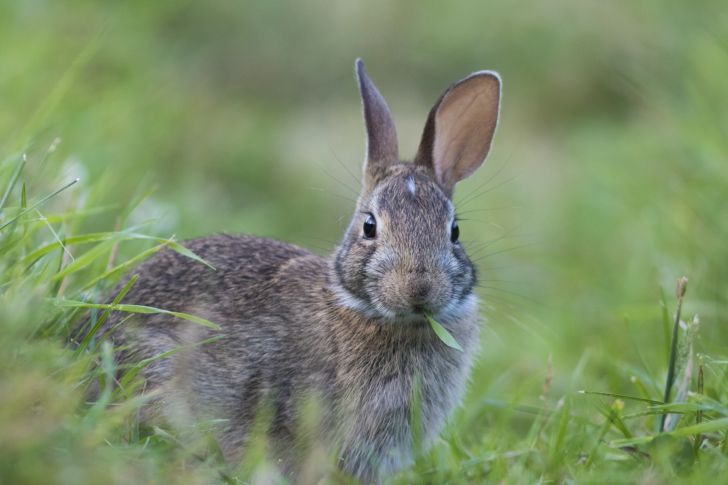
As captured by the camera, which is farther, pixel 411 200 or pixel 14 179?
pixel 411 200

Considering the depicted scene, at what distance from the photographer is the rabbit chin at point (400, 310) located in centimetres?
437

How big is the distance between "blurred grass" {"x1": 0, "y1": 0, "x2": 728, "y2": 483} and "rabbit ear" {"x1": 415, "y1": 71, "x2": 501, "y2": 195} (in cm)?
49

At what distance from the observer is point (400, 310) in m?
4.32

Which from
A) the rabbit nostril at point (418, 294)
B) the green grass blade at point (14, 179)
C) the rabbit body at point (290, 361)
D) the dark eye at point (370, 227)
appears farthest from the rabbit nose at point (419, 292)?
the green grass blade at point (14, 179)

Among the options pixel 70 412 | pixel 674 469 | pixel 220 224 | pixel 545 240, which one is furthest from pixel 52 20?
pixel 674 469

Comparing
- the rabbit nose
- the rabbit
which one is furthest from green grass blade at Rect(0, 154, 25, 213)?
the rabbit nose

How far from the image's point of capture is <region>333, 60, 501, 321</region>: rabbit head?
172 inches

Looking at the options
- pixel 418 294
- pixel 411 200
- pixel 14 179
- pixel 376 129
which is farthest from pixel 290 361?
pixel 14 179

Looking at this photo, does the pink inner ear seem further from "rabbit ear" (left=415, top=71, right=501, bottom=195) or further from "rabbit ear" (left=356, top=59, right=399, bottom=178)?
"rabbit ear" (left=356, top=59, right=399, bottom=178)

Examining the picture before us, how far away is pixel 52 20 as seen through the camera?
27.5ft

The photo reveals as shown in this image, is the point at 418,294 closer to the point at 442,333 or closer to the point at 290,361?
the point at 442,333

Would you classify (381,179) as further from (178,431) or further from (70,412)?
(70,412)

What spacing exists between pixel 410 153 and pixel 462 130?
4.92 metres

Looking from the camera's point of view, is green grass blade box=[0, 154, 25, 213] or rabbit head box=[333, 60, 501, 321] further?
rabbit head box=[333, 60, 501, 321]
